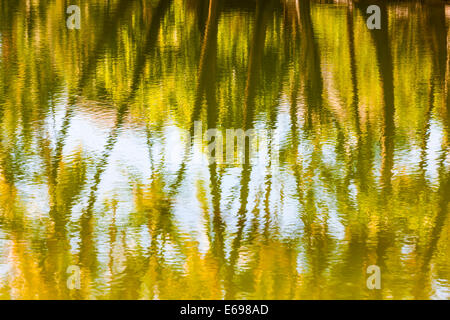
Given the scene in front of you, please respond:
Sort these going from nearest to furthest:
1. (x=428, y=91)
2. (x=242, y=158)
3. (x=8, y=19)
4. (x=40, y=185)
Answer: (x=40, y=185), (x=242, y=158), (x=428, y=91), (x=8, y=19)

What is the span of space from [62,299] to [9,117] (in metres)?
9.92

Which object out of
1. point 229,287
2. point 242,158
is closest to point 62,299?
point 229,287

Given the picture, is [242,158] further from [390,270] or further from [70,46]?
[70,46]

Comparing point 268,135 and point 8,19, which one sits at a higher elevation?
point 8,19

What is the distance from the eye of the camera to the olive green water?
1114cm

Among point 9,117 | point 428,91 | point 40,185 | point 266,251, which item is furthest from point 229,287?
point 428,91

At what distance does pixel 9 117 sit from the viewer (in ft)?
63.4

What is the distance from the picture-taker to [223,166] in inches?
640

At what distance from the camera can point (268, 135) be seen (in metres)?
18.2

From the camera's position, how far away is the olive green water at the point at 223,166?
1114cm

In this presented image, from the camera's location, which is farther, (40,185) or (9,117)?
(9,117)
